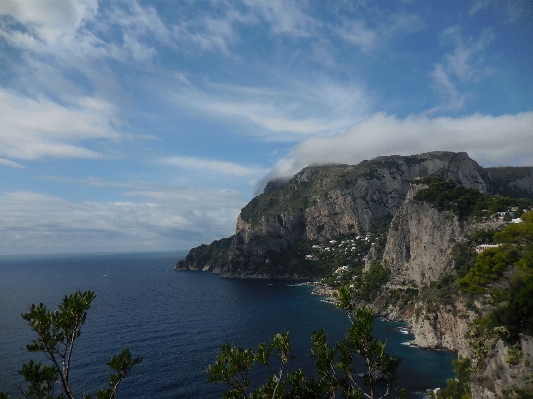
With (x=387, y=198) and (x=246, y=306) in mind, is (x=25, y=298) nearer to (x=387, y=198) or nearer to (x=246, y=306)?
(x=246, y=306)

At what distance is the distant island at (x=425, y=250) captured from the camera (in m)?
24.5

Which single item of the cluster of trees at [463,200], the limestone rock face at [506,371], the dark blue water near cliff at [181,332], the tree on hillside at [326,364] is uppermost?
the cluster of trees at [463,200]

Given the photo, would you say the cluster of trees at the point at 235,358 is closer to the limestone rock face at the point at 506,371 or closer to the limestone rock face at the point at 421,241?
the limestone rock face at the point at 506,371

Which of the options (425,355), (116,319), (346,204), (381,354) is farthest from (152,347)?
(346,204)

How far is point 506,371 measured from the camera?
68.0 feet

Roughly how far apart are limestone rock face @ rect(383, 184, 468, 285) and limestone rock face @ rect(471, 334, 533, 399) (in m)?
46.3

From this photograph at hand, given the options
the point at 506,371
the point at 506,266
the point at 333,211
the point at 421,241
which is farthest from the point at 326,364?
the point at 333,211

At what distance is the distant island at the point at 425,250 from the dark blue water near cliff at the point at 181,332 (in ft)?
28.6

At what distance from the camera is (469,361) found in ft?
103

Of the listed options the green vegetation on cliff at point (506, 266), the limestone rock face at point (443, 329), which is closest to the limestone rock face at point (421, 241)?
the limestone rock face at point (443, 329)

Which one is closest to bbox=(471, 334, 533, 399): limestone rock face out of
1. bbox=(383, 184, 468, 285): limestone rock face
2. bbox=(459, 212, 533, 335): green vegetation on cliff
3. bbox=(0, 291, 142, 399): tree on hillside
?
bbox=(459, 212, 533, 335): green vegetation on cliff

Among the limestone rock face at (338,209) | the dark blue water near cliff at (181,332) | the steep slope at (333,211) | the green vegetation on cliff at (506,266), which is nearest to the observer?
the green vegetation on cliff at (506,266)

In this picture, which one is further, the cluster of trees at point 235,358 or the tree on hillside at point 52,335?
the cluster of trees at point 235,358

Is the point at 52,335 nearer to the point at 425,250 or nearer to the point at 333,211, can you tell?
the point at 425,250
